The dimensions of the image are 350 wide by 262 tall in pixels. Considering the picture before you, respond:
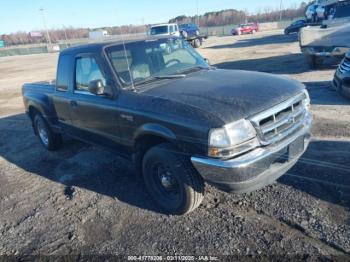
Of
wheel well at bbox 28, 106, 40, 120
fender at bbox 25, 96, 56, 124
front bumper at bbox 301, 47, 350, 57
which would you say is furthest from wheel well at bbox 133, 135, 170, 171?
front bumper at bbox 301, 47, 350, 57

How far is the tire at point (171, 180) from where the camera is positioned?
3.28 metres

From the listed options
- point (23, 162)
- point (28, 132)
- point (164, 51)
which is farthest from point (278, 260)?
point (28, 132)

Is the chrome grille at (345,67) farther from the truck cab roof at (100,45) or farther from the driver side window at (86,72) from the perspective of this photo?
the driver side window at (86,72)

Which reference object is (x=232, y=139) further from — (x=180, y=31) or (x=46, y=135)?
(x=180, y=31)

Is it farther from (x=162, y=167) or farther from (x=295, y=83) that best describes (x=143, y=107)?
(x=295, y=83)

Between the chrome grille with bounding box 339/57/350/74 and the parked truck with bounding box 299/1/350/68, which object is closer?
the chrome grille with bounding box 339/57/350/74

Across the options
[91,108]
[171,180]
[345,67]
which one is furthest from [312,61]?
[171,180]

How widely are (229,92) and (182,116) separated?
0.65 m

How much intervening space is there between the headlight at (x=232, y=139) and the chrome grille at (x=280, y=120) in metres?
0.09

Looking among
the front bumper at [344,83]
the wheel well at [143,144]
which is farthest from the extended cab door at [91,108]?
the front bumper at [344,83]

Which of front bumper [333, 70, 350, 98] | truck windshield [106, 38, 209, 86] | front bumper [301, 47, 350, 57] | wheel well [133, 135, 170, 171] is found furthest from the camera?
front bumper [301, 47, 350, 57]

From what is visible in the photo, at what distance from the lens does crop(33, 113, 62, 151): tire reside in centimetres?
613

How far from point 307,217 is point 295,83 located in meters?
1.53

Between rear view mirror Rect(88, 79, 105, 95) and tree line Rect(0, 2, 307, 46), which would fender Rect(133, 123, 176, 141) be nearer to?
rear view mirror Rect(88, 79, 105, 95)
